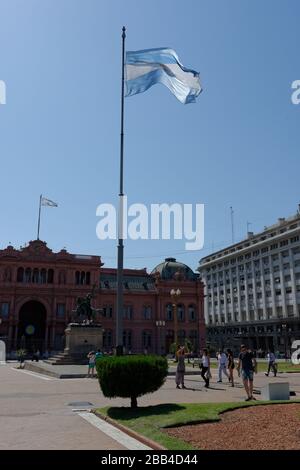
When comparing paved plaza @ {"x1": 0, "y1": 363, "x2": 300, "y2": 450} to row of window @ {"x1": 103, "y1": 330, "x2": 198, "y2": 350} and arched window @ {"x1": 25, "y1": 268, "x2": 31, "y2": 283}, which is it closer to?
→ arched window @ {"x1": 25, "y1": 268, "x2": 31, "y2": 283}

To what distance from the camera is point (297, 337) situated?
83.4 metres

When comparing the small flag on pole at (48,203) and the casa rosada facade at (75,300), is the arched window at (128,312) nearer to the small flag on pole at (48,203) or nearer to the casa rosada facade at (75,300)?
the casa rosada facade at (75,300)

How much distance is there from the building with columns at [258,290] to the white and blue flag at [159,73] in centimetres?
6716

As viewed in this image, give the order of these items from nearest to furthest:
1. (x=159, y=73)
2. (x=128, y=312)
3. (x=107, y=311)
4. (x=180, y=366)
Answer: (x=159, y=73) → (x=180, y=366) → (x=107, y=311) → (x=128, y=312)

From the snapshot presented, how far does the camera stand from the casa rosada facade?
76312mm

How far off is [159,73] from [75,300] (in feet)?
208

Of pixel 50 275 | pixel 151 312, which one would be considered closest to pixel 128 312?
pixel 151 312

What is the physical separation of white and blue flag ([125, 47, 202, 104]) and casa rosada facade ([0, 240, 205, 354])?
5336 cm

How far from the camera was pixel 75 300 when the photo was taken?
79.9 m

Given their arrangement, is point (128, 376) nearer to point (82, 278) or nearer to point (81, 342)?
point (81, 342)

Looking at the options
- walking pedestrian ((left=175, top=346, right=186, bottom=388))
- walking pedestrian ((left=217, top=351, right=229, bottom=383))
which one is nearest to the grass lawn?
walking pedestrian ((left=175, top=346, right=186, bottom=388))

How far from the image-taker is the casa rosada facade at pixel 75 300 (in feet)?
250
